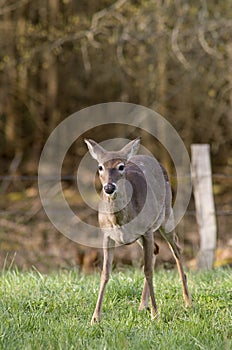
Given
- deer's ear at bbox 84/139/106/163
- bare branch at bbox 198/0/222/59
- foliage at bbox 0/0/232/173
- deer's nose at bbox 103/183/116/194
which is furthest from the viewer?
foliage at bbox 0/0/232/173

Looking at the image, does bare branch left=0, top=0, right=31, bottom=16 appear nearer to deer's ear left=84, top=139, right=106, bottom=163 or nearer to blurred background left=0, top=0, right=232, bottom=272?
blurred background left=0, top=0, right=232, bottom=272

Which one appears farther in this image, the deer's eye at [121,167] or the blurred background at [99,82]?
Result: the blurred background at [99,82]

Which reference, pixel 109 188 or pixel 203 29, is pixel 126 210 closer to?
pixel 109 188

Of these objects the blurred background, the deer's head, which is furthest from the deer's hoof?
the blurred background

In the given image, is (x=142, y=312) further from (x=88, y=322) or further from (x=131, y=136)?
(x=131, y=136)

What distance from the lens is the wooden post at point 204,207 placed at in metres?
8.22

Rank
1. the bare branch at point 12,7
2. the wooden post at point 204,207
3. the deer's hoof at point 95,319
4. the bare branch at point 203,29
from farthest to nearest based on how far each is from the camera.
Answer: the bare branch at point 12,7
the bare branch at point 203,29
the wooden post at point 204,207
the deer's hoof at point 95,319

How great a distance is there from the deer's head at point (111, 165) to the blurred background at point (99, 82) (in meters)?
5.20

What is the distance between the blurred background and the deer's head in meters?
5.20

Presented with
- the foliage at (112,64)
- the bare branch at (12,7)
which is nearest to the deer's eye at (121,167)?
the foliage at (112,64)

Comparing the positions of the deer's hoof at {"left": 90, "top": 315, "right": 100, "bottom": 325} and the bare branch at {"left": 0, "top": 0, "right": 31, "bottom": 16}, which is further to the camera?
the bare branch at {"left": 0, "top": 0, "right": 31, "bottom": 16}

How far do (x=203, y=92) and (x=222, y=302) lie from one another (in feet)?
33.6

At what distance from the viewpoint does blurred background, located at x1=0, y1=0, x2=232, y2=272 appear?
11.9m

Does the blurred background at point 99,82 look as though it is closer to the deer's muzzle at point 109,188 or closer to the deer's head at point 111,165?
the deer's head at point 111,165
